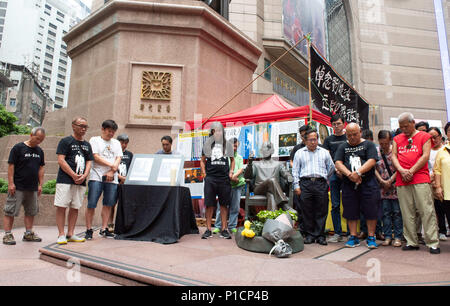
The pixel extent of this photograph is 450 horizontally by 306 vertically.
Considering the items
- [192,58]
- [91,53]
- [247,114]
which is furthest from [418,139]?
[91,53]

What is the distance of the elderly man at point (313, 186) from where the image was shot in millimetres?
4859

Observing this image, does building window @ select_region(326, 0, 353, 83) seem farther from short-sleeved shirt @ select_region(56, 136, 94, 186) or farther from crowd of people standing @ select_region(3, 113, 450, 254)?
short-sleeved shirt @ select_region(56, 136, 94, 186)

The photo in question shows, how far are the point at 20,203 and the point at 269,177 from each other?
172 inches

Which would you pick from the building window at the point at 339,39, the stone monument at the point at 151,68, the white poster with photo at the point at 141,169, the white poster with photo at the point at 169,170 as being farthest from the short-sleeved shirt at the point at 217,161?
the building window at the point at 339,39

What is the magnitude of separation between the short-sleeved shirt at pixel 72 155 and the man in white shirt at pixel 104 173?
0.25 meters

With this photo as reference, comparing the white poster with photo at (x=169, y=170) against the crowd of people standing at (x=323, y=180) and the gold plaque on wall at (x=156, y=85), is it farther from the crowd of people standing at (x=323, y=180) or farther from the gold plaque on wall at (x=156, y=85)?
the gold plaque on wall at (x=156, y=85)

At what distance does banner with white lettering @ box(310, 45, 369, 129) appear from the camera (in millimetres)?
6742

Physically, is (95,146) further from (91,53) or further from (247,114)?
(91,53)

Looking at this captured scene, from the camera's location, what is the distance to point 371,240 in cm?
448

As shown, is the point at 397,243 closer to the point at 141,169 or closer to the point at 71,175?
the point at 141,169

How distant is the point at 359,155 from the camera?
4.68 metres

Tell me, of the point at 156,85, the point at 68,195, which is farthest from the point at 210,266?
the point at 156,85

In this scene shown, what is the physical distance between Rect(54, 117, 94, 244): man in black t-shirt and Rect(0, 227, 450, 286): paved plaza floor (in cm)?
44

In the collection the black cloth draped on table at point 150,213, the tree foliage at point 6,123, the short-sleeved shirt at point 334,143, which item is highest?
the tree foliage at point 6,123
